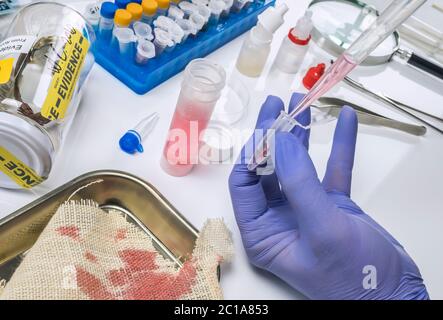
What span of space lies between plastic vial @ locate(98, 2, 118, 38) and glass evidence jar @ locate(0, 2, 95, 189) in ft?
0.29

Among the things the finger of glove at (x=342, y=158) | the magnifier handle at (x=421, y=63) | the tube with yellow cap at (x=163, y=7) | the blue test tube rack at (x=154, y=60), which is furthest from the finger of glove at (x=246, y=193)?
the magnifier handle at (x=421, y=63)

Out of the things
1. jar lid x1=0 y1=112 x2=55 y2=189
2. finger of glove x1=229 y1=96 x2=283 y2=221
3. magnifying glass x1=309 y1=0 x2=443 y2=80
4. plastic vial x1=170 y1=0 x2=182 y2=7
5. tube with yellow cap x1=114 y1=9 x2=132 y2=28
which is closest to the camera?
jar lid x1=0 y1=112 x2=55 y2=189

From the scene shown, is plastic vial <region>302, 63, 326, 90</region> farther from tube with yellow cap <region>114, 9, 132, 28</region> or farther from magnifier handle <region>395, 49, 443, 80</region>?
tube with yellow cap <region>114, 9, 132, 28</region>

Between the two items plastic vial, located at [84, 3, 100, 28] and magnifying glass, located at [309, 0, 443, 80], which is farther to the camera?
magnifying glass, located at [309, 0, 443, 80]

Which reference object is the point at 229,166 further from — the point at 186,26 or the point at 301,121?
the point at 186,26

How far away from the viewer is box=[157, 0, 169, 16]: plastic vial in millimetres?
785

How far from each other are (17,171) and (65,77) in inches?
5.8

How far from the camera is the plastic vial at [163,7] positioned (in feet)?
2.57

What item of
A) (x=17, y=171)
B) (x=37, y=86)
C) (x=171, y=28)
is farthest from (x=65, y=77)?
(x=171, y=28)

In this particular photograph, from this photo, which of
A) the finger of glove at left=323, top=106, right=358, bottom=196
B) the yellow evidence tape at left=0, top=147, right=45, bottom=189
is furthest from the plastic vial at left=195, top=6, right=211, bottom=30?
the yellow evidence tape at left=0, top=147, right=45, bottom=189
